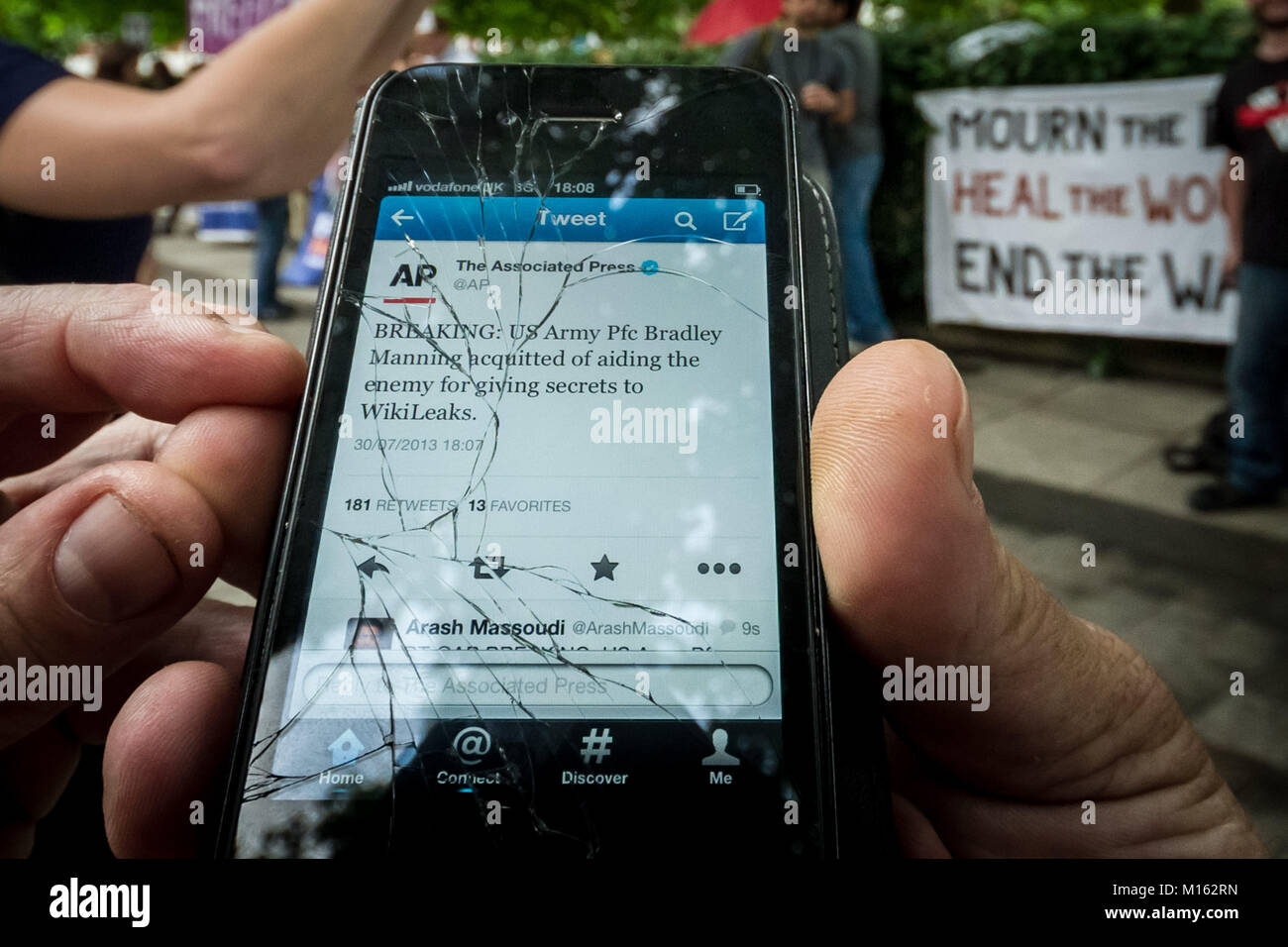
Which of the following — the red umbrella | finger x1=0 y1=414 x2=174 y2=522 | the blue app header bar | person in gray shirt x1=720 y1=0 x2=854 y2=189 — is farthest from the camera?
the red umbrella

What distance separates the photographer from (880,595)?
119 cm

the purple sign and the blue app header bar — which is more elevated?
the purple sign

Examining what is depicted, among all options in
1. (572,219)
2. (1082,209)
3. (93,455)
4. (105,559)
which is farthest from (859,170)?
(105,559)

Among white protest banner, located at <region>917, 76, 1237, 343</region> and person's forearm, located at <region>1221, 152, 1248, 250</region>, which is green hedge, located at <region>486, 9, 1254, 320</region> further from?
person's forearm, located at <region>1221, 152, 1248, 250</region>

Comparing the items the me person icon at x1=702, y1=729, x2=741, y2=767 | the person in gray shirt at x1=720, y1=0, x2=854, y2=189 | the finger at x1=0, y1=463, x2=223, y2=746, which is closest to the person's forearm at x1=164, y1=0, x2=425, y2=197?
the finger at x1=0, y1=463, x2=223, y2=746

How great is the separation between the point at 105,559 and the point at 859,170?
5.91 m

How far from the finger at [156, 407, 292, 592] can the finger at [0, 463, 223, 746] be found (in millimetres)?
31

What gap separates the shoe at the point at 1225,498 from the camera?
460cm

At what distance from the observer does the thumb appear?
117cm

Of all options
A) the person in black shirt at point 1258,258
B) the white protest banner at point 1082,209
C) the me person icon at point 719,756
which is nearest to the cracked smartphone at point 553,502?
the me person icon at point 719,756

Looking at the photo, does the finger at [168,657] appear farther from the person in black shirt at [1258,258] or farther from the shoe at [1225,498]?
the shoe at [1225,498]

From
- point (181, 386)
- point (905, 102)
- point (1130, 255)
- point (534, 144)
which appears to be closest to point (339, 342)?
point (181, 386)
